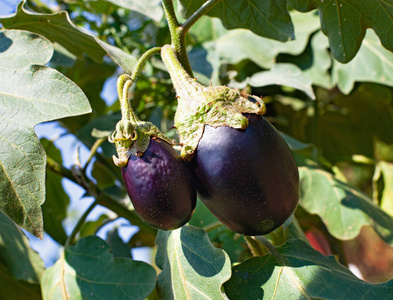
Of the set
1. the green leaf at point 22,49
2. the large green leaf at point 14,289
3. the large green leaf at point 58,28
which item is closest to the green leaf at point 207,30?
the large green leaf at point 58,28

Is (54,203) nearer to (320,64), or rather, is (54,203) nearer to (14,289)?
(14,289)

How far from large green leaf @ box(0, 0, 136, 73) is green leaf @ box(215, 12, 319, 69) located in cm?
40

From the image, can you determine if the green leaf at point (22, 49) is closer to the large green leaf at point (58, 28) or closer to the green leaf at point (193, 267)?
the large green leaf at point (58, 28)

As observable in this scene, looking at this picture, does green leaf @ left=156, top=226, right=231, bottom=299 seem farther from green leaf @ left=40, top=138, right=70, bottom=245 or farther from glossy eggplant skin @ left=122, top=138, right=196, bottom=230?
green leaf @ left=40, top=138, right=70, bottom=245

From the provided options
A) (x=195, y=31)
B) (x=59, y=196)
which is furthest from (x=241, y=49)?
(x=59, y=196)

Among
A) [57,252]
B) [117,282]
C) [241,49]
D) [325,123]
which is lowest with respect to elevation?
[57,252]

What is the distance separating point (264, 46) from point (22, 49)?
0.62m

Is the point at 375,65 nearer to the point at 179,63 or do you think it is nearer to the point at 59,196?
the point at 179,63

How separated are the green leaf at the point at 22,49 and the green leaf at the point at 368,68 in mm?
669

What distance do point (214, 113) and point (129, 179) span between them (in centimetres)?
11

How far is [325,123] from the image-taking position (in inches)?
54.9

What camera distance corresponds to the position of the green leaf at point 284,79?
0.91 metres

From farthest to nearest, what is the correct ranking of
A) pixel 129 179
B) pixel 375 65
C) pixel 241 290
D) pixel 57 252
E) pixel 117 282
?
1. pixel 57 252
2. pixel 375 65
3. pixel 117 282
4. pixel 241 290
5. pixel 129 179

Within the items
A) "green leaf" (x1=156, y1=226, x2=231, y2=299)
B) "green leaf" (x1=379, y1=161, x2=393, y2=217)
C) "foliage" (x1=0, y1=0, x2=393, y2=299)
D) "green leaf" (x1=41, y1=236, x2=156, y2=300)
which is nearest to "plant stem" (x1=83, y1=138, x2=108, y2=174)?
"foliage" (x1=0, y1=0, x2=393, y2=299)
